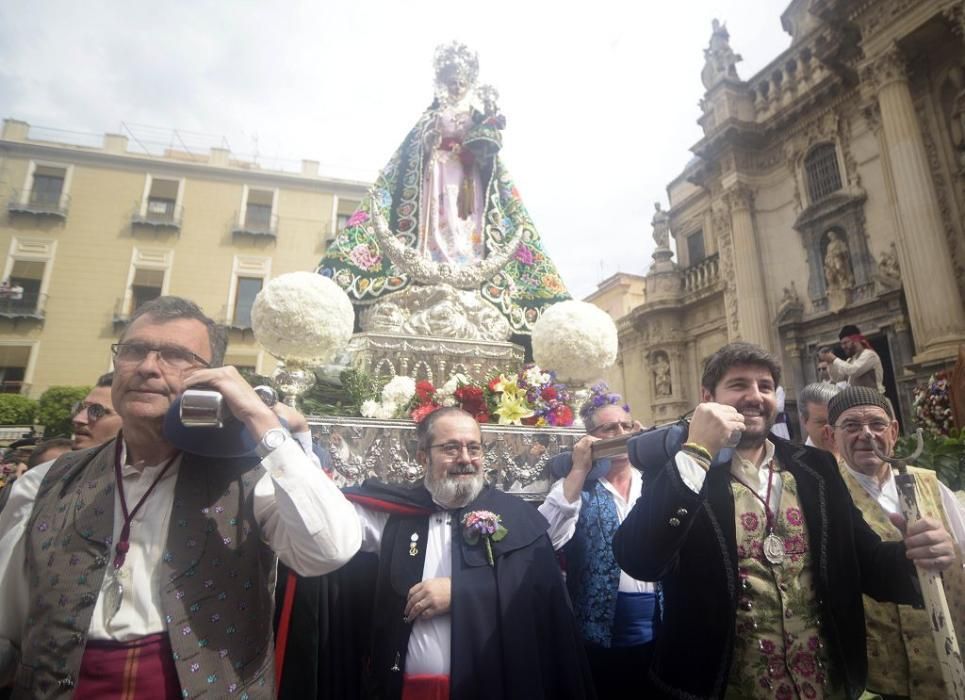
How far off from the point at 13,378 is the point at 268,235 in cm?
1048

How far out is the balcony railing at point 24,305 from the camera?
19.2 metres

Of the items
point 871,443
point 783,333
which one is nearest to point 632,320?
point 783,333

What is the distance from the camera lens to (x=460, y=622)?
189cm

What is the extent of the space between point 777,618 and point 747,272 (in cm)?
1298

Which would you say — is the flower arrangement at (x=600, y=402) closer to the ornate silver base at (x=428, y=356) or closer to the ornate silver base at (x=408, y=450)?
the ornate silver base at (x=408, y=450)

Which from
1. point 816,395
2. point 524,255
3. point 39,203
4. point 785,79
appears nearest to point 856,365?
point 816,395

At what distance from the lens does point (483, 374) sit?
4.46 metres

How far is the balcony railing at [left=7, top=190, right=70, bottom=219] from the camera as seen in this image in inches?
797

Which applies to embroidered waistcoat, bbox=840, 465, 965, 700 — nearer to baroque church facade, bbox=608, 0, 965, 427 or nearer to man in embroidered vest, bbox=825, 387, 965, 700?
man in embroidered vest, bbox=825, 387, 965, 700

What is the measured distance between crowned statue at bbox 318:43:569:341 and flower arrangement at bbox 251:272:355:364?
102 centimetres

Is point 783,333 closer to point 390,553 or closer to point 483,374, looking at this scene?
point 483,374

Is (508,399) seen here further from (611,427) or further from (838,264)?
(838,264)

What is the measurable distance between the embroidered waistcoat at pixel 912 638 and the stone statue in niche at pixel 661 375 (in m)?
14.9

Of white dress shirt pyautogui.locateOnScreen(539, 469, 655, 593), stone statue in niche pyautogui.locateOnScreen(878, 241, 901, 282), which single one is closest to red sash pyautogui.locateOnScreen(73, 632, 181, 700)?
white dress shirt pyautogui.locateOnScreen(539, 469, 655, 593)
